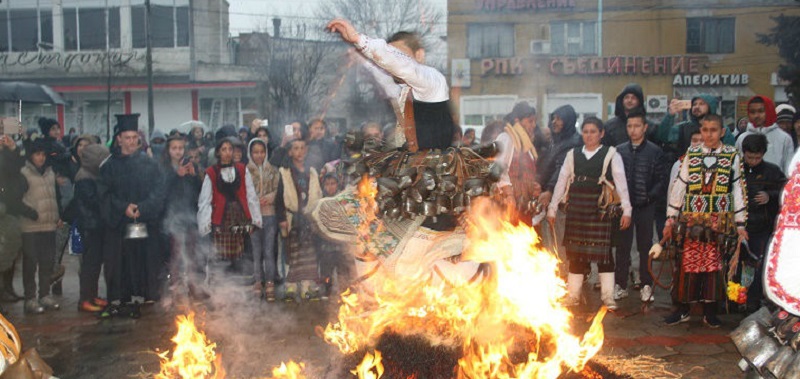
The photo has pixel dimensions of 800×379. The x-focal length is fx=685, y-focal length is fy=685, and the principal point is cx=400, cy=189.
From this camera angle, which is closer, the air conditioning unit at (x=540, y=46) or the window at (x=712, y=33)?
the air conditioning unit at (x=540, y=46)

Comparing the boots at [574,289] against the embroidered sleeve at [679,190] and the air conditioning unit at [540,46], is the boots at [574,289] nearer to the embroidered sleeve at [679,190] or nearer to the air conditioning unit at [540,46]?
the embroidered sleeve at [679,190]

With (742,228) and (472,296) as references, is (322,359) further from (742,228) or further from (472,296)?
(742,228)

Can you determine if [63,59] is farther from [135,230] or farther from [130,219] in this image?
[135,230]

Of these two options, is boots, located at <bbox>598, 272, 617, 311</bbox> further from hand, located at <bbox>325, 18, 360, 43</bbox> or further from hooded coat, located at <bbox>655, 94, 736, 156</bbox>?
hand, located at <bbox>325, 18, 360, 43</bbox>

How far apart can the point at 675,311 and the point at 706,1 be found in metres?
4.02

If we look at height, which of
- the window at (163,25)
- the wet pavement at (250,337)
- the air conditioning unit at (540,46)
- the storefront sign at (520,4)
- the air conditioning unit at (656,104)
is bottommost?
the wet pavement at (250,337)

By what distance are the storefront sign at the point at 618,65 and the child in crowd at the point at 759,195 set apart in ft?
6.68

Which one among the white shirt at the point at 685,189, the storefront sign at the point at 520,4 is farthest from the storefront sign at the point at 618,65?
the white shirt at the point at 685,189

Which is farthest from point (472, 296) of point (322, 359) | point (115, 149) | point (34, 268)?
point (34, 268)

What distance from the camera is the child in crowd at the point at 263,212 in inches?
284

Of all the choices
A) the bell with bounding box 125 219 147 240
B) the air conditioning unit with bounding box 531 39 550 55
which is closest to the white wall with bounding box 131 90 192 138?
the bell with bounding box 125 219 147 240

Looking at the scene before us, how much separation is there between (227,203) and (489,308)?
3704 mm

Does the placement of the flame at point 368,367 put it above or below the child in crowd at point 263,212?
below

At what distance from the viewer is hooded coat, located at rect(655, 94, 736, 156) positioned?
7.08 m
